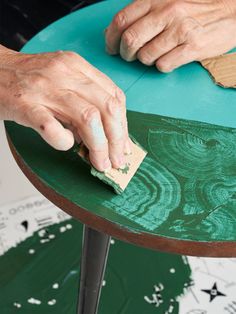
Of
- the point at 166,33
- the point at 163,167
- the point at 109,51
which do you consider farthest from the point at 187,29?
the point at 163,167

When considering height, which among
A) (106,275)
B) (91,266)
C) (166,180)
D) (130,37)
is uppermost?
(130,37)

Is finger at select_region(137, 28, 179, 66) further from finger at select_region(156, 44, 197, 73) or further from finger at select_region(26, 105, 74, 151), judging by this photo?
finger at select_region(26, 105, 74, 151)

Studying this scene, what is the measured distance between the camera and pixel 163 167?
0.77 meters

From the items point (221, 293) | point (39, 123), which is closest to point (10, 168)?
point (221, 293)

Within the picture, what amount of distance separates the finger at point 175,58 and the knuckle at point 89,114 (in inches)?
10.5

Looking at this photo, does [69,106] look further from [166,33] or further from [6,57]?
[166,33]

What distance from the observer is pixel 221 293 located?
1299mm

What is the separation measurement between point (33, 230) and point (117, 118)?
2.53 ft

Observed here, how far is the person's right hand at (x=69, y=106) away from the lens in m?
0.68

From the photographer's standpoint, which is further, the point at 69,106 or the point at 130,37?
the point at 130,37

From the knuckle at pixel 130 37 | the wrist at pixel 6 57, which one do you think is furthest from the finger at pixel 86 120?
the knuckle at pixel 130 37

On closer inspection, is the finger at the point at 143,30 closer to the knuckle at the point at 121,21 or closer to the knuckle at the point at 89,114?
the knuckle at the point at 121,21

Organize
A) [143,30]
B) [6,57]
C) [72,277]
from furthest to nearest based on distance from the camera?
[72,277] → [143,30] → [6,57]

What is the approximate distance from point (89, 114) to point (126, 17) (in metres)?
0.30
